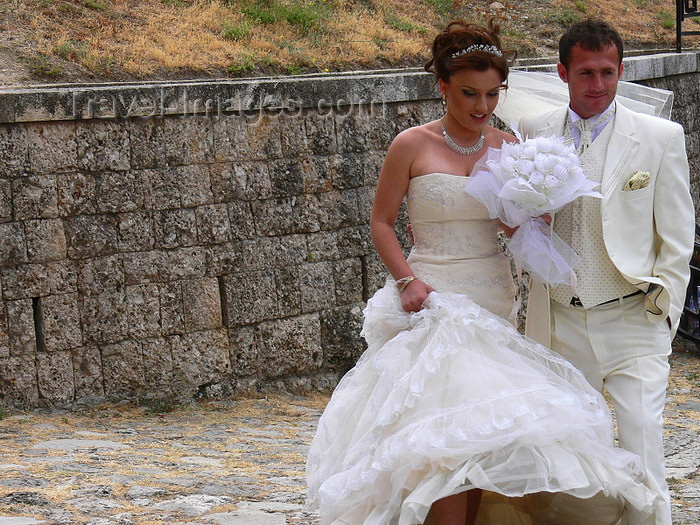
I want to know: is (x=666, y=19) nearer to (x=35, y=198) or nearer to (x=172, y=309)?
(x=172, y=309)

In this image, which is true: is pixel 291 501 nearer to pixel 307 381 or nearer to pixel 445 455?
pixel 445 455

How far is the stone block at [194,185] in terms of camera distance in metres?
7.02

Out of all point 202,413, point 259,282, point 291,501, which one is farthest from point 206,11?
point 291,501

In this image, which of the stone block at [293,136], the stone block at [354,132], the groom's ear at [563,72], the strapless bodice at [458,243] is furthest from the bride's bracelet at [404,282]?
the stone block at [354,132]

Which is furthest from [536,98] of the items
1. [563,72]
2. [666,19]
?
[666,19]

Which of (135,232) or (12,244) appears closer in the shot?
(12,244)

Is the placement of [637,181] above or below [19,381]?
above

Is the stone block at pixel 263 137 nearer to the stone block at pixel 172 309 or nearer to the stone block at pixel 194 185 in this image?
the stone block at pixel 194 185

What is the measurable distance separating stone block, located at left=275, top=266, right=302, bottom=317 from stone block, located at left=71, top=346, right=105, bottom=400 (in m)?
1.43

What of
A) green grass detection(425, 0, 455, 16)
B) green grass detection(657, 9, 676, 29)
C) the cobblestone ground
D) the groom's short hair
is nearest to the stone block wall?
the cobblestone ground

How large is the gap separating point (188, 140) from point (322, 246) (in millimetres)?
1375

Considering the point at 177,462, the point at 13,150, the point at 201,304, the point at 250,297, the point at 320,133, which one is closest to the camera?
the point at 177,462

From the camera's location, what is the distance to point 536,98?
160 inches

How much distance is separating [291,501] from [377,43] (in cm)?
808
